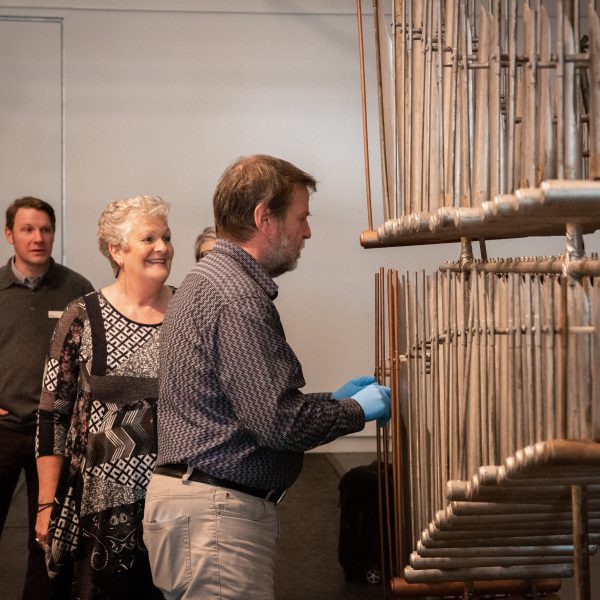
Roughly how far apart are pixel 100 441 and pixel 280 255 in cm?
83

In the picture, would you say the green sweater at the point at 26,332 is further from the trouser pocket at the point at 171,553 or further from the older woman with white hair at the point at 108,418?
the trouser pocket at the point at 171,553

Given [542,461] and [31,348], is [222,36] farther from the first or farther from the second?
[542,461]

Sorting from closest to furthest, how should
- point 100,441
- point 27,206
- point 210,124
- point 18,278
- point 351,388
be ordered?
1. point 351,388
2. point 100,441
3. point 18,278
4. point 27,206
5. point 210,124

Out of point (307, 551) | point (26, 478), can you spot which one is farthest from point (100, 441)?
point (307, 551)

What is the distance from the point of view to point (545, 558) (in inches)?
70.6

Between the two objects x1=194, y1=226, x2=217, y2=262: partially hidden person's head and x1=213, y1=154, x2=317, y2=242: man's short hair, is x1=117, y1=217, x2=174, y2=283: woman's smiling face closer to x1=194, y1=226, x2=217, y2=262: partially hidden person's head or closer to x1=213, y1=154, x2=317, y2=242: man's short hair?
x1=213, y1=154, x2=317, y2=242: man's short hair

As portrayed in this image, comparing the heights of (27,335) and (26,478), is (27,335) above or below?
above

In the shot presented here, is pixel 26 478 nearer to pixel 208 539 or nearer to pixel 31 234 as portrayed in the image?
pixel 31 234

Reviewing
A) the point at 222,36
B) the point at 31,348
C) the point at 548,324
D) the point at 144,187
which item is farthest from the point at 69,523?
the point at 222,36

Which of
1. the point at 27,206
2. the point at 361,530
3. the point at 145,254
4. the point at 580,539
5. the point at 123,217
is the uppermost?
the point at 27,206

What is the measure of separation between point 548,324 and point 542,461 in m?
0.20

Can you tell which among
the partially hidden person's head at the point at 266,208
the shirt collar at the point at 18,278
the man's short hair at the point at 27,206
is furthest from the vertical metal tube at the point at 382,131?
the man's short hair at the point at 27,206

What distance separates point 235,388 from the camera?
6.49 feet

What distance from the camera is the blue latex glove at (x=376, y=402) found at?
7.05 ft
